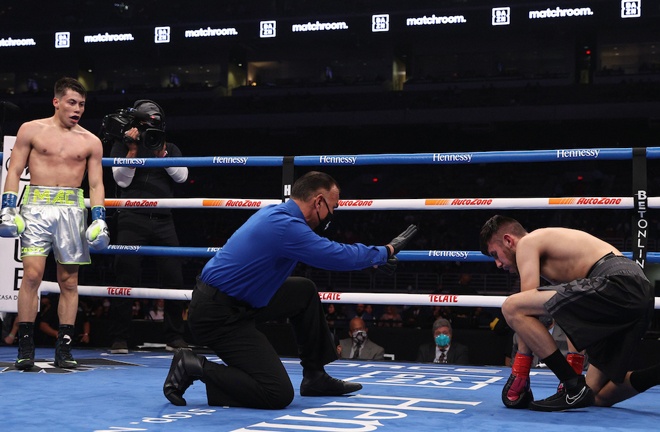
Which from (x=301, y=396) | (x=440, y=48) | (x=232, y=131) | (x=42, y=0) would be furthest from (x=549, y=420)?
(x=42, y=0)

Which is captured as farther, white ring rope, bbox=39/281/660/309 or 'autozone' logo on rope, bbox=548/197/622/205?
white ring rope, bbox=39/281/660/309

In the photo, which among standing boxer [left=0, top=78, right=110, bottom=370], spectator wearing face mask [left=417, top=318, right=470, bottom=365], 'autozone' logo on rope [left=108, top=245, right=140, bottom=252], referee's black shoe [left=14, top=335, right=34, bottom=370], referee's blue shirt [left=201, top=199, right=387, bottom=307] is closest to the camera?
referee's blue shirt [left=201, top=199, right=387, bottom=307]

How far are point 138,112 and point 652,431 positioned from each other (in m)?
3.30

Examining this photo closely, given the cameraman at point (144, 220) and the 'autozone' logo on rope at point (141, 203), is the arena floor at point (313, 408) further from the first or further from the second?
the 'autozone' logo on rope at point (141, 203)

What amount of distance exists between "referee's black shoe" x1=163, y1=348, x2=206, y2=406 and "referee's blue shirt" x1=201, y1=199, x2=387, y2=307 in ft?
0.91

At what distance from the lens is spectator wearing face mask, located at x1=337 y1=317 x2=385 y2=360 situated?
6.03 meters

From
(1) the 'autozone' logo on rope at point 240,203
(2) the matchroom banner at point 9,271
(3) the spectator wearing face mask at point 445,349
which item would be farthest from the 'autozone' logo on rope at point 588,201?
(2) the matchroom banner at point 9,271

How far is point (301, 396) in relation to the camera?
9.61ft

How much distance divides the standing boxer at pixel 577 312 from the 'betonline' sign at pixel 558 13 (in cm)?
1732

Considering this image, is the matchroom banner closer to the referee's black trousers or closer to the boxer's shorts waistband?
Result: the boxer's shorts waistband

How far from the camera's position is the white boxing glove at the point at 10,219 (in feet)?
11.8

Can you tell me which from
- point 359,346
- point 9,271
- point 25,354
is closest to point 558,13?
point 359,346

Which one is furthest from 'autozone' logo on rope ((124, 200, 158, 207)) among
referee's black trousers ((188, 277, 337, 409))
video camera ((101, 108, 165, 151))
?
referee's black trousers ((188, 277, 337, 409))

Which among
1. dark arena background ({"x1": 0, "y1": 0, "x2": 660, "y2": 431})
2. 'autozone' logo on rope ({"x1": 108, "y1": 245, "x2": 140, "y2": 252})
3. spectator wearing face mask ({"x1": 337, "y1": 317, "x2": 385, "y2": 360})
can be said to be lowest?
spectator wearing face mask ({"x1": 337, "y1": 317, "x2": 385, "y2": 360})
